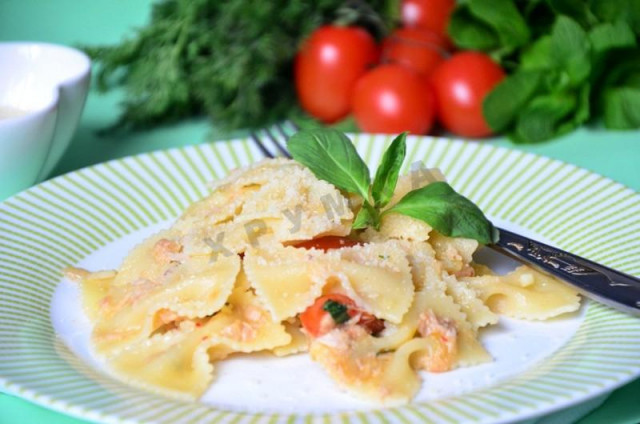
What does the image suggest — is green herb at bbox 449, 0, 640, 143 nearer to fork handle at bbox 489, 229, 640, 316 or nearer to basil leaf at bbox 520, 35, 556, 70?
basil leaf at bbox 520, 35, 556, 70

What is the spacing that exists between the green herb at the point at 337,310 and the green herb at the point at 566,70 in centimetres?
273

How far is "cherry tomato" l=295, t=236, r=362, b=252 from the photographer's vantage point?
121 inches

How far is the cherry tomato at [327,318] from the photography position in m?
2.78

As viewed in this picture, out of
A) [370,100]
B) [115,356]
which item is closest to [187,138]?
[370,100]

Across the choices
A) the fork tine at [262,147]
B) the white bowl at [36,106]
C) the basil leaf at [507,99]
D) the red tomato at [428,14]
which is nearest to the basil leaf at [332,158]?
the fork tine at [262,147]

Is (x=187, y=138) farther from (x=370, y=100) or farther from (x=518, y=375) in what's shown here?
(x=518, y=375)

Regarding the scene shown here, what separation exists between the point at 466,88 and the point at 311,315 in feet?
9.87

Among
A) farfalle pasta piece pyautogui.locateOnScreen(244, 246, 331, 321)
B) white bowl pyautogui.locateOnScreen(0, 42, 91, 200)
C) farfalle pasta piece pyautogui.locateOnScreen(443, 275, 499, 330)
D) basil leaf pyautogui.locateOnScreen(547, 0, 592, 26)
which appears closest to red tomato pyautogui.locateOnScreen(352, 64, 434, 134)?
basil leaf pyautogui.locateOnScreen(547, 0, 592, 26)

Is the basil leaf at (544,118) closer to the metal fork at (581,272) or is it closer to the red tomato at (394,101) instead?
the red tomato at (394,101)

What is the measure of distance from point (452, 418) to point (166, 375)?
876 millimetres

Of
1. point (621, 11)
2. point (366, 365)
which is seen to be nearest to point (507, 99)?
point (621, 11)

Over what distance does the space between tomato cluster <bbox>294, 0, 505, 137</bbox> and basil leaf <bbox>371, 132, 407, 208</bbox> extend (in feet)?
7.43

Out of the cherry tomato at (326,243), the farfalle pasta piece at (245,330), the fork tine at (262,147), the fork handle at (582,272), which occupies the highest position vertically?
the cherry tomato at (326,243)

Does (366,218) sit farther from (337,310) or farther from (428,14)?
(428,14)
